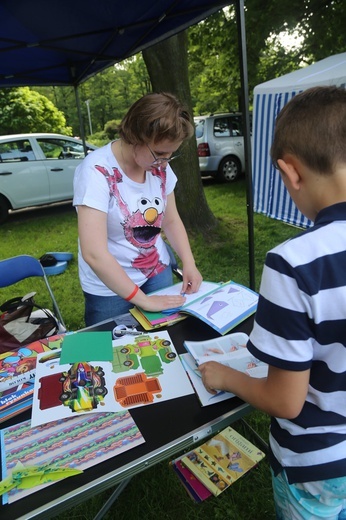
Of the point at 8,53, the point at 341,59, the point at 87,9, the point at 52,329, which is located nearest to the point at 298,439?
the point at 52,329

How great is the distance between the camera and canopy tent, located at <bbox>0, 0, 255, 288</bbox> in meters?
1.99

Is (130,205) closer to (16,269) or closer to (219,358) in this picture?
(219,358)

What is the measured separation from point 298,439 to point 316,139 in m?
0.65

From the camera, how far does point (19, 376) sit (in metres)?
1.22

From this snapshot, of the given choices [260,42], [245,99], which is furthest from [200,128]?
[245,99]

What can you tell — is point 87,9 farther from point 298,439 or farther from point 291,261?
point 298,439

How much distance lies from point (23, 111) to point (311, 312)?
1584 cm

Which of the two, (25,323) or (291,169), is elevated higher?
(291,169)

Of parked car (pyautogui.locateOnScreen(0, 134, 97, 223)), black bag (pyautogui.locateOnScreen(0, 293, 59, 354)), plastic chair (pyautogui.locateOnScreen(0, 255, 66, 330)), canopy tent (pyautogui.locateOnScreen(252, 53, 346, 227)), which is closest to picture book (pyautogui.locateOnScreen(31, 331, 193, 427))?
black bag (pyautogui.locateOnScreen(0, 293, 59, 354))

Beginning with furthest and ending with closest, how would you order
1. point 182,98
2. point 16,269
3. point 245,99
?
point 182,98 → point 16,269 → point 245,99

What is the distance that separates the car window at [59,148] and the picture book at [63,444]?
6831mm

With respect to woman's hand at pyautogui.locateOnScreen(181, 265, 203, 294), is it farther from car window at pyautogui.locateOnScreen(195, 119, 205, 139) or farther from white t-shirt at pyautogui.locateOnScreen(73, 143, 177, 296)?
car window at pyautogui.locateOnScreen(195, 119, 205, 139)

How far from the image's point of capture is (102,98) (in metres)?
29.2

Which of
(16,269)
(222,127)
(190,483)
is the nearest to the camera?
(190,483)
